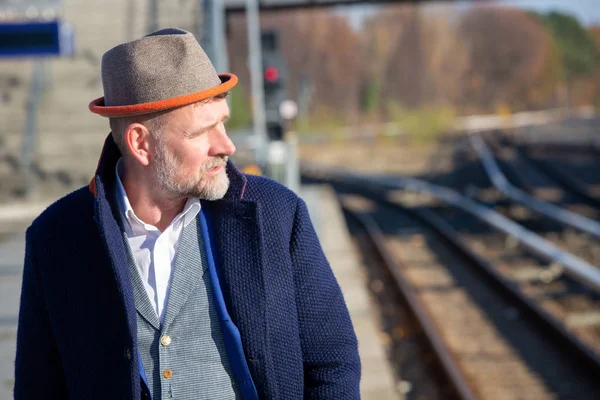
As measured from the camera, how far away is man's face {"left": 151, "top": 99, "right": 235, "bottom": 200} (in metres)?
1.97

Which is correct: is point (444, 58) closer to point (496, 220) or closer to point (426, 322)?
point (496, 220)

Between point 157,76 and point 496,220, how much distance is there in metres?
12.2

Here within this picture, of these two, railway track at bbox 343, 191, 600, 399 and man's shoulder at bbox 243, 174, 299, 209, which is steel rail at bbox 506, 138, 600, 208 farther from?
man's shoulder at bbox 243, 174, 299, 209

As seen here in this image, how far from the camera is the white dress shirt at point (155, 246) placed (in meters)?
1.99

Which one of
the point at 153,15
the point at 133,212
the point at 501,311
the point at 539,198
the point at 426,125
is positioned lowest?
the point at 426,125

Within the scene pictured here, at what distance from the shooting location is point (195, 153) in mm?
1987

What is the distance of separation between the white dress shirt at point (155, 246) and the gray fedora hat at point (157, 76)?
0.92 ft

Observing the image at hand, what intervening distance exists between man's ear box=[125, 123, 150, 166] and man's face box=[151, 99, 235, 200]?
3 cm

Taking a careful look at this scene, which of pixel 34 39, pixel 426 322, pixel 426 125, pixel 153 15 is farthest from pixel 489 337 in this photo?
pixel 426 125

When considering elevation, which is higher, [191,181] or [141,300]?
[191,181]

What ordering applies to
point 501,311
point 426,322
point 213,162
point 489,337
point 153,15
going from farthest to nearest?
1. point 153,15
2. point 501,311
3. point 426,322
4. point 489,337
5. point 213,162

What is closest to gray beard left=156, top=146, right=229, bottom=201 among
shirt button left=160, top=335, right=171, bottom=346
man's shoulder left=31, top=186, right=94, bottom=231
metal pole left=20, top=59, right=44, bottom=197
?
man's shoulder left=31, top=186, right=94, bottom=231

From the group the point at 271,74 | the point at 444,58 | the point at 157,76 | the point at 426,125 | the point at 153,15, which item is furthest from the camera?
the point at 444,58

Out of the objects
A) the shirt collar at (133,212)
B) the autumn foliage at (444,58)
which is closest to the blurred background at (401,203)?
the shirt collar at (133,212)
